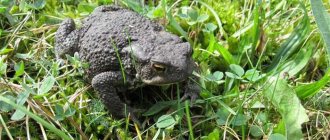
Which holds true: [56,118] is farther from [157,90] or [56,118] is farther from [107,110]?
[157,90]

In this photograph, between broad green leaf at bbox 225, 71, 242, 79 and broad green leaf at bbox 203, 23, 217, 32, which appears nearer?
broad green leaf at bbox 225, 71, 242, 79

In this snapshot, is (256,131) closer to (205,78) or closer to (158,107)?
(205,78)

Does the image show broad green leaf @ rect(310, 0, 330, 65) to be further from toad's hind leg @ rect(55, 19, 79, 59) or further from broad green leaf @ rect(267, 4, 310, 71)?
toad's hind leg @ rect(55, 19, 79, 59)

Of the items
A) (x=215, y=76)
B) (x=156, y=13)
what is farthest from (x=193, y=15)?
(x=215, y=76)

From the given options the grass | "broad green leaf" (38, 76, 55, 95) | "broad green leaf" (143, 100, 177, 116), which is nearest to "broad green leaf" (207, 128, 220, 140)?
the grass

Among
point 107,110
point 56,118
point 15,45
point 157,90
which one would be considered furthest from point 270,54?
point 15,45

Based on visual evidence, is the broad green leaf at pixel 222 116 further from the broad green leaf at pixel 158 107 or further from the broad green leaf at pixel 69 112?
the broad green leaf at pixel 69 112

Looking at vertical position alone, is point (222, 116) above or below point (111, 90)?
below
